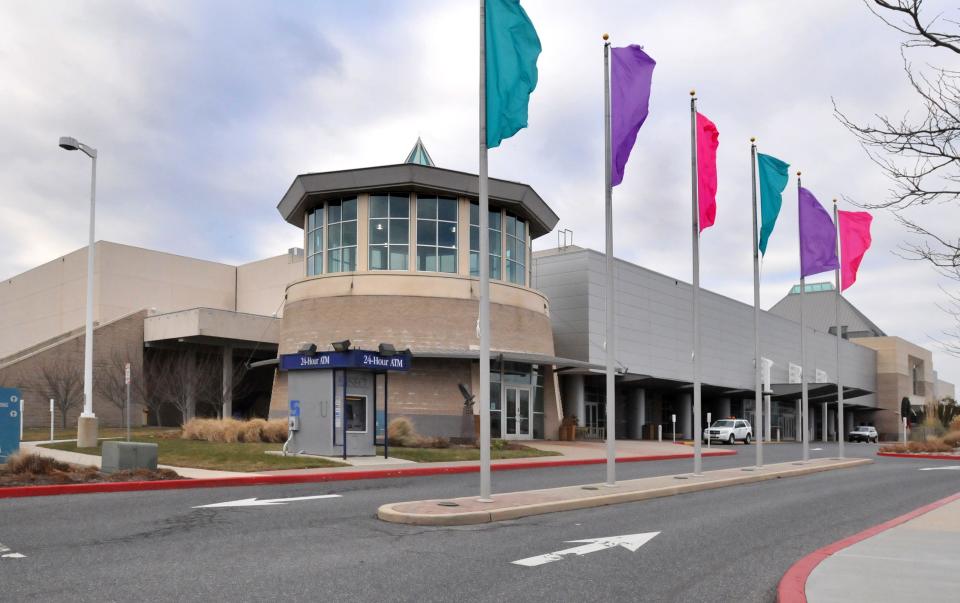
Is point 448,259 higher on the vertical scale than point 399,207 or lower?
lower

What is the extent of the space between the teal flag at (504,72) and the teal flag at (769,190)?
12.0 m

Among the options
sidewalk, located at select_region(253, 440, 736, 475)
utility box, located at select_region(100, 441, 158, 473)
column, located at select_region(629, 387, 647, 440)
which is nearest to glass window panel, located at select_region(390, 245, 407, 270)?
sidewalk, located at select_region(253, 440, 736, 475)

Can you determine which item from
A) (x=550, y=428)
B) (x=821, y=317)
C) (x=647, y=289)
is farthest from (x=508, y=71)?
(x=821, y=317)

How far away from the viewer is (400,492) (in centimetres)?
1644

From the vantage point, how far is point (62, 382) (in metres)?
43.6

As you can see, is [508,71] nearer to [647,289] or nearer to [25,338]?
[647,289]

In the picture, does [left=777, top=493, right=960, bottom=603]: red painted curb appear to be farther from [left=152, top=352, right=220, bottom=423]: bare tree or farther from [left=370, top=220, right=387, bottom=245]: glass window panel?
[left=152, top=352, right=220, bottom=423]: bare tree

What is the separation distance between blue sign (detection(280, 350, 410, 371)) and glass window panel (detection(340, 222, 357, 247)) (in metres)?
14.4

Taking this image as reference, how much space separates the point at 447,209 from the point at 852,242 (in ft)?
55.7

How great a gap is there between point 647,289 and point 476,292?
1998 centimetres

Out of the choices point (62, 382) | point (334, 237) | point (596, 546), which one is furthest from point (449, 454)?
point (62, 382)

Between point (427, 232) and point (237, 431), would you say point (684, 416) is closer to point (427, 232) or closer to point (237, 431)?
point (427, 232)

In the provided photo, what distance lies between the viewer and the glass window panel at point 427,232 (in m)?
37.7

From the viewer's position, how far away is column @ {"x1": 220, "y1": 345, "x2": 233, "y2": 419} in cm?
4856
